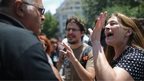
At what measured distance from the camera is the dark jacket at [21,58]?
6.50 ft

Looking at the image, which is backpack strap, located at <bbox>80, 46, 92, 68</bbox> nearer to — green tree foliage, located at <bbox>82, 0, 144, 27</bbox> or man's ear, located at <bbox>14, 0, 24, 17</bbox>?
man's ear, located at <bbox>14, 0, 24, 17</bbox>

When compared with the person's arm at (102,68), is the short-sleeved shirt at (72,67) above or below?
below

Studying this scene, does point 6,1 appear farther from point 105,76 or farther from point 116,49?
point 116,49

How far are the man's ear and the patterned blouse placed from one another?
177 cm

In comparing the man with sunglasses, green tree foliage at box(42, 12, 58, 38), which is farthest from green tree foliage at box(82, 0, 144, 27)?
the man with sunglasses

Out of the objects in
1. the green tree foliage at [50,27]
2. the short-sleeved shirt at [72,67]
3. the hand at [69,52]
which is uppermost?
the hand at [69,52]

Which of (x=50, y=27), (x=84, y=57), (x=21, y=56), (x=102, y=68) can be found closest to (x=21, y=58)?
(x=21, y=56)

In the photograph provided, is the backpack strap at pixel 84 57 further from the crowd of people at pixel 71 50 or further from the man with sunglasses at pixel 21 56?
the man with sunglasses at pixel 21 56

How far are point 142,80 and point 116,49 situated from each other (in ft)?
1.67

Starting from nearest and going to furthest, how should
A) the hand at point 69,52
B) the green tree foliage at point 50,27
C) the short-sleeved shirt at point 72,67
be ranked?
the hand at point 69,52, the short-sleeved shirt at point 72,67, the green tree foliage at point 50,27

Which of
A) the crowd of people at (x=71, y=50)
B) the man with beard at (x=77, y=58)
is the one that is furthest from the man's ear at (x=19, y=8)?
the man with beard at (x=77, y=58)

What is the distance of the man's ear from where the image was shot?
2285 millimetres

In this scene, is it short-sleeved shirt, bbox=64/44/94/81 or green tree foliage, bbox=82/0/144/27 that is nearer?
short-sleeved shirt, bbox=64/44/94/81

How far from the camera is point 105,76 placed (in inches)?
152
